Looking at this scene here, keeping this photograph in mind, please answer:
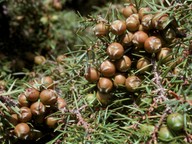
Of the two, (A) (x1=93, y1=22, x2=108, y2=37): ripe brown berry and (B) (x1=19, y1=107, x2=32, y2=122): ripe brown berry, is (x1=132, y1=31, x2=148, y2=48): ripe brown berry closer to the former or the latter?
(A) (x1=93, y1=22, x2=108, y2=37): ripe brown berry

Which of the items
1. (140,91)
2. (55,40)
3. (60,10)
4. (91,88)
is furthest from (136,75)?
(60,10)

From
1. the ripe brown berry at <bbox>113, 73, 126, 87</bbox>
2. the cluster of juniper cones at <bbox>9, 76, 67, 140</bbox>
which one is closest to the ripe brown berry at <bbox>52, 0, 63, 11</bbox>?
the cluster of juniper cones at <bbox>9, 76, 67, 140</bbox>

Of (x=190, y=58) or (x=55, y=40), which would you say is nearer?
(x=190, y=58)

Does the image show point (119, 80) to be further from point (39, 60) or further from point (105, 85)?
point (39, 60)

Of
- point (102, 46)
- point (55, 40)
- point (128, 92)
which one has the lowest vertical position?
point (55, 40)

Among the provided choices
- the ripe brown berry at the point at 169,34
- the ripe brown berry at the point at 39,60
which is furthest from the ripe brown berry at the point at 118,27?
the ripe brown berry at the point at 39,60

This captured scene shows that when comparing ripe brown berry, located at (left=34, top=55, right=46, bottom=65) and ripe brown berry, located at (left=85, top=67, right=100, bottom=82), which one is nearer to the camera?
ripe brown berry, located at (left=85, top=67, right=100, bottom=82)

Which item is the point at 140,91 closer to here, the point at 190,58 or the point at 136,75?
the point at 136,75
